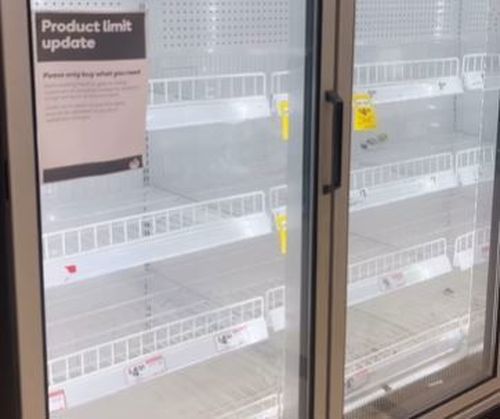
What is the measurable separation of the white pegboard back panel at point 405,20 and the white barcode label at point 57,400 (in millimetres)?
1320

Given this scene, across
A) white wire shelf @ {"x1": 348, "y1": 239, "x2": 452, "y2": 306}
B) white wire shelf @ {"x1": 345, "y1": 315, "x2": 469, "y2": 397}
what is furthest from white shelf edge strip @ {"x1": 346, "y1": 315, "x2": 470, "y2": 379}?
white wire shelf @ {"x1": 348, "y1": 239, "x2": 452, "y2": 306}

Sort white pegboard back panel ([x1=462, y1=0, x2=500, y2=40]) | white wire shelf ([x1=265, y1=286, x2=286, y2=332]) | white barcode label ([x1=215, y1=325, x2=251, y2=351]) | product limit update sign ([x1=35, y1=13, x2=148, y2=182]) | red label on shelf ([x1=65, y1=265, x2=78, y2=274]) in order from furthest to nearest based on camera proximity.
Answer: white pegboard back panel ([x1=462, y1=0, x2=500, y2=40]), white wire shelf ([x1=265, y1=286, x2=286, y2=332]), white barcode label ([x1=215, y1=325, x2=251, y2=351]), red label on shelf ([x1=65, y1=265, x2=78, y2=274]), product limit update sign ([x1=35, y1=13, x2=148, y2=182])

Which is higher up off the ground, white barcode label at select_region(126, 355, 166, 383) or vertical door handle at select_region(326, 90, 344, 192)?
vertical door handle at select_region(326, 90, 344, 192)

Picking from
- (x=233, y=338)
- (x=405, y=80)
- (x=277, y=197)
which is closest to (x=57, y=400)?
(x=233, y=338)

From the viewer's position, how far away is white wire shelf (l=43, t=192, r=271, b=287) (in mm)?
1652

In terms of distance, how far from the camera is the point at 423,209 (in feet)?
9.47

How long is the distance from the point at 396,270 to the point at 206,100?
3.33 feet

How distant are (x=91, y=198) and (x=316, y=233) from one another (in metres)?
0.56

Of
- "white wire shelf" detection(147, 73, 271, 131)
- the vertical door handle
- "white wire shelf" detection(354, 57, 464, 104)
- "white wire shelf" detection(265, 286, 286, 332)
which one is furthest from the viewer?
"white wire shelf" detection(354, 57, 464, 104)

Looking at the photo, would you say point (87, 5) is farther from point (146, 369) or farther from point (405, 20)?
point (405, 20)

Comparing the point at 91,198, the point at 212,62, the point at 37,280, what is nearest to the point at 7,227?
the point at 37,280

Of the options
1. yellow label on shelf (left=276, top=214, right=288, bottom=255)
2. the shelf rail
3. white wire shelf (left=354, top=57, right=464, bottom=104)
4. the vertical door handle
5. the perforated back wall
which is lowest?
the shelf rail

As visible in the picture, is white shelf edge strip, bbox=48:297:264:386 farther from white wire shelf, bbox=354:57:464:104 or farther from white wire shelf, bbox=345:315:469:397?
white wire shelf, bbox=354:57:464:104

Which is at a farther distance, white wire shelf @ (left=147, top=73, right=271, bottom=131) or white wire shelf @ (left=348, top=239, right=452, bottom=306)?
white wire shelf @ (left=348, top=239, right=452, bottom=306)
